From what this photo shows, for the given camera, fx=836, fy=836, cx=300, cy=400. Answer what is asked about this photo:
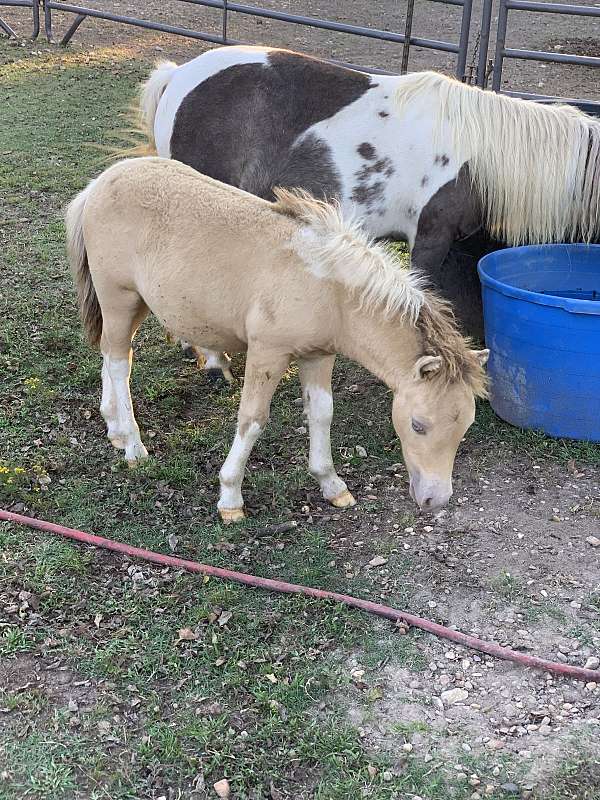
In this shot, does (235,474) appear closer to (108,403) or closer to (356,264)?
(108,403)

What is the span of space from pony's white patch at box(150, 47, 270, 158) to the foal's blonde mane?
68.0 inches

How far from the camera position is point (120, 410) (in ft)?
12.5

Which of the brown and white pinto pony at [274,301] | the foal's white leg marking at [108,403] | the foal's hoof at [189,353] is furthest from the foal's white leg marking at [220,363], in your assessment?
the brown and white pinto pony at [274,301]

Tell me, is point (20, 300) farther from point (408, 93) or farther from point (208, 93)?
point (408, 93)

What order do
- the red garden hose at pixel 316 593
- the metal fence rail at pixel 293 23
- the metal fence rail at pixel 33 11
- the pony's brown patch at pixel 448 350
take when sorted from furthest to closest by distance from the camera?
1. the metal fence rail at pixel 33 11
2. the metal fence rail at pixel 293 23
3. the pony's brown patch at pixel 448 350
4. the red garden hose at pixel 316 593

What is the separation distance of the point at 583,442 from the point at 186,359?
7.22ft

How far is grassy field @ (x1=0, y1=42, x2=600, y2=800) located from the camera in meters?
2.42

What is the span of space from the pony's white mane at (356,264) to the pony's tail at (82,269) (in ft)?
3.55

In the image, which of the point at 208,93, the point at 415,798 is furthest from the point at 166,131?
the point at 415,798

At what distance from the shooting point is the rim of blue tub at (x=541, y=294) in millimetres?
3646

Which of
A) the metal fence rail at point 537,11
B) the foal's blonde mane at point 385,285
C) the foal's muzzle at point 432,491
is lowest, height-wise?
the foal's muzzle at point 432,491

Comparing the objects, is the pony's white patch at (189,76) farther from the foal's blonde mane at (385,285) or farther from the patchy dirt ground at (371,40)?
the patchy dirt ground at (371,40)

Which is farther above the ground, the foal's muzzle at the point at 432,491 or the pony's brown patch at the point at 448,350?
the pony's brown patch at the point at 448,350

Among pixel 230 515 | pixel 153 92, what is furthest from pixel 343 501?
pixel 153 92
